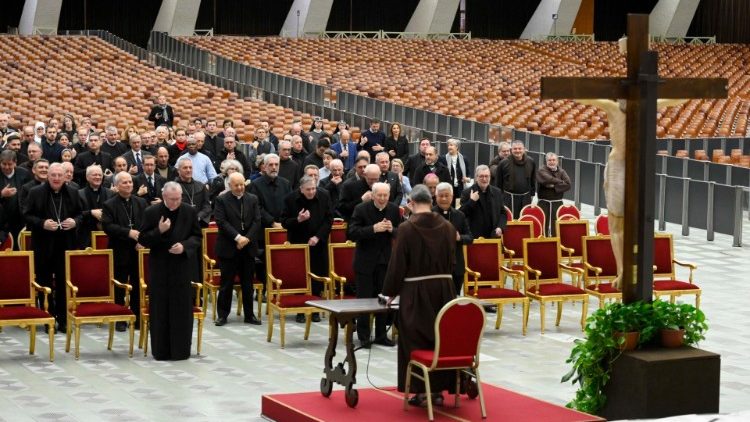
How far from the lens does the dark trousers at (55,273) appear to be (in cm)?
1111

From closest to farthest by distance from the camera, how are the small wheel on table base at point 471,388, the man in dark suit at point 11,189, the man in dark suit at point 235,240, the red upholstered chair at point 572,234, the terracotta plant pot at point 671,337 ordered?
the terracotta plant pot at point 671,337 → the small wheel on table base at point 471,388 → the man in dark suit at point 235,240 → the man in dark suit at point 11,189 → the red upholstered chair at point 572,234

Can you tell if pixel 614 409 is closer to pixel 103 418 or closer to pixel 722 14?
pixel 103 418

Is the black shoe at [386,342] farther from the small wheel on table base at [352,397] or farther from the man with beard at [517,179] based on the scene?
the man with beard at [517,179]

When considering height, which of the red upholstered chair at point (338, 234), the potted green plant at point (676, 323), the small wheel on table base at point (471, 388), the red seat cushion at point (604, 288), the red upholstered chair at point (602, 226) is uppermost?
the red upholstered chair at point (602, 226)

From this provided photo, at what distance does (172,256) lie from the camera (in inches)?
402

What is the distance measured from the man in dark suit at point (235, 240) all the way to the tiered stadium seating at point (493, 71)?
15007mm

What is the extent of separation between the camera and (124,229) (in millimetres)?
10969

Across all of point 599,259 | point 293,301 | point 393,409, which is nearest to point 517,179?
point 599,259

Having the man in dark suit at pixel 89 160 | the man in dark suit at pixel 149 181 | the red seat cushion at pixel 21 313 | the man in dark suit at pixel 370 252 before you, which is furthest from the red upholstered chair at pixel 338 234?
the man in dark suit at pixel 89 160

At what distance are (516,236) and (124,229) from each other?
399 centimetres

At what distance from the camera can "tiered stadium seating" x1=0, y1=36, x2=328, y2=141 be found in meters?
24.9

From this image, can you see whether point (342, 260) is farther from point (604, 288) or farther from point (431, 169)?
point (431, 169)

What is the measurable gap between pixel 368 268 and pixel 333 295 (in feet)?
2.33

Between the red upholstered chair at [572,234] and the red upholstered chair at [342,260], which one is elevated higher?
the red upholstered chair at [572,234]
